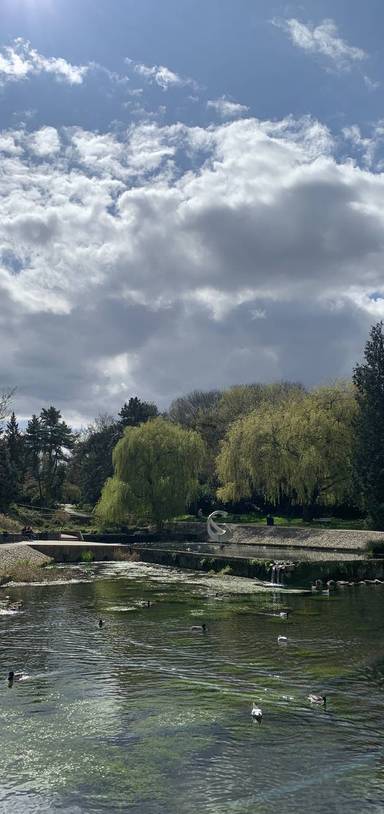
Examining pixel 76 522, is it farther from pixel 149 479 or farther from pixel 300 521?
pixel 300 521

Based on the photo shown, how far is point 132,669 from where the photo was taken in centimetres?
1475

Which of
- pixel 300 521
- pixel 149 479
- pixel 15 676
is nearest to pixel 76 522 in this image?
pixel 149 479

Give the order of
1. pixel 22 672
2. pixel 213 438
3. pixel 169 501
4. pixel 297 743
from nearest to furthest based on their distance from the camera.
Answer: pixel 297 743 → pixel 22 672 → pixel 169 501 → pixel 213 438

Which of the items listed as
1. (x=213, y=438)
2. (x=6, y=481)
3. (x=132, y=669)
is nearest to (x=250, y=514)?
(x=213, y=438)

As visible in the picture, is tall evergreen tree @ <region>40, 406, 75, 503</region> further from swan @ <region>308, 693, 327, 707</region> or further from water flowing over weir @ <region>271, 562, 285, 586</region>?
swan @ <region>308, 693, 327, 707</region>

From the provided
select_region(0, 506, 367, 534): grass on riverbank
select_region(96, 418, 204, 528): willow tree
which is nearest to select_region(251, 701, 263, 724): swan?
select_region(0, 506, 367, 534): grass on riverbank

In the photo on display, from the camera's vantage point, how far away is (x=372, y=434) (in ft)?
142

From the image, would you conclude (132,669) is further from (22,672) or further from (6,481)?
(6,481)

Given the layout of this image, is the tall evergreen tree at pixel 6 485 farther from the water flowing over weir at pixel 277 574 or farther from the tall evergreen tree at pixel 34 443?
the water flowing over weir at pixel 277 574

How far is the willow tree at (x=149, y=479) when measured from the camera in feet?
179

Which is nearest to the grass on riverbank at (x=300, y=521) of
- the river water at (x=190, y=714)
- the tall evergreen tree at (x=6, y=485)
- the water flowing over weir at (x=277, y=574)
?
the water flowing over weir at (x=277, y=574)

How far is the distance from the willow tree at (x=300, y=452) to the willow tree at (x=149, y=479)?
4581 millimetres

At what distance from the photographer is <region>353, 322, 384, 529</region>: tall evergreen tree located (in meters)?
42.4

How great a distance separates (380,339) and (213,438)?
34.9m
